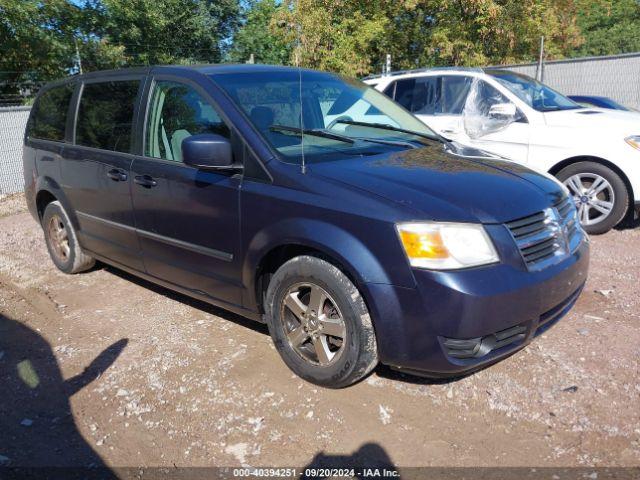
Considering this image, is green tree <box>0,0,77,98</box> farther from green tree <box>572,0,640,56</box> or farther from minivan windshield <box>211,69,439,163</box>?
green tree <box>572,0,640,56</box>

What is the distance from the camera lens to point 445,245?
2709mm

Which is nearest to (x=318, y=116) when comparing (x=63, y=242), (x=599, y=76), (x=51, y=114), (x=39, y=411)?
(x=39, y=411)

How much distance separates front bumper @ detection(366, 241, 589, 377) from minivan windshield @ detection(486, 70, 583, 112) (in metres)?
4.09

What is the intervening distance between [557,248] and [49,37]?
52.0ft

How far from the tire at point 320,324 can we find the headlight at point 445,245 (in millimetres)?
387

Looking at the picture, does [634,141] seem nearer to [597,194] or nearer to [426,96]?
[597,194]

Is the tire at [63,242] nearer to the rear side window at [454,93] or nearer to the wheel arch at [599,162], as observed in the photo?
the rear side window at [454,93]

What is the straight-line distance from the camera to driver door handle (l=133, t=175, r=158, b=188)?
3.85 meters

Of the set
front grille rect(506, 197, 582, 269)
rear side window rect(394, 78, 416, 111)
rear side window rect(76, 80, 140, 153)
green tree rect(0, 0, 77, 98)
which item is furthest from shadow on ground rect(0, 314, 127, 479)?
green tree rect(0, 0, 77, 98)

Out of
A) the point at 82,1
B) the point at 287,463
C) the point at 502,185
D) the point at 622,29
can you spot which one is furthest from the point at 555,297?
the point at 622,29

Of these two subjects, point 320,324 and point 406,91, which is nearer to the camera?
point 320,324

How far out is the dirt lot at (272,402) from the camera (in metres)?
2.74

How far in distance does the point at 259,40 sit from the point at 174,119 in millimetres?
19062

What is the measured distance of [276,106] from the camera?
3.62m
